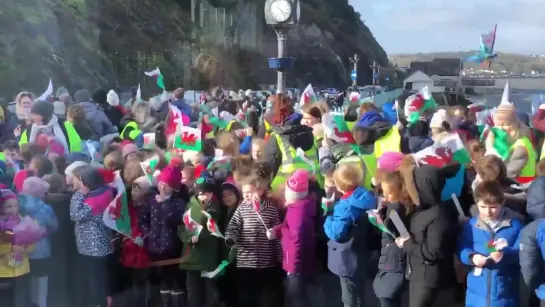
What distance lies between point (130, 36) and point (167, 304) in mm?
26517

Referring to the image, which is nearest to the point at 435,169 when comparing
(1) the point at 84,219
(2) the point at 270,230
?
(2) the point at 270,230

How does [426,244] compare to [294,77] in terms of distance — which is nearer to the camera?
[426,244]

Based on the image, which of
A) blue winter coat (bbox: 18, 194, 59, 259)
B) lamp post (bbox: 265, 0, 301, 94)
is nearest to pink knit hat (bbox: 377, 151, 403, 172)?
blue winter coat (bbox: 18, 194, 59, 259)

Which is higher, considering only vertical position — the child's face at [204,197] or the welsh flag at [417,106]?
the welsh flag at [417,106]

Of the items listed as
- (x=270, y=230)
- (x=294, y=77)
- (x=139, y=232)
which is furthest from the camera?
(x=294, y=77)

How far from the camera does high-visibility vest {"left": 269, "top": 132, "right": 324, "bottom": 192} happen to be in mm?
4946

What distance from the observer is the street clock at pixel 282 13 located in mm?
13055

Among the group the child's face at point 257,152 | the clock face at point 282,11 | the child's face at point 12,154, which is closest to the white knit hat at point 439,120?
the child's face at point 257,152

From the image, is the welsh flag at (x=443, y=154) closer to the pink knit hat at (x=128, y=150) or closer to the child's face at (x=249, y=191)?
the child's face at (x=249, y=191)

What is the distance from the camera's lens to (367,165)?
4.93m

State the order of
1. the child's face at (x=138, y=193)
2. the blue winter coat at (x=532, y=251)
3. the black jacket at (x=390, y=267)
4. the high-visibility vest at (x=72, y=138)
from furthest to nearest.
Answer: the high-visibility vest at (x=72, y=138), the child's face at (x=138, y=193), the black jacket at (x=390, y=267), the blue winter coat at (x=532, y=251)

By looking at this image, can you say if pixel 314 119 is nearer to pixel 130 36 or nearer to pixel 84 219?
pixel 84 219

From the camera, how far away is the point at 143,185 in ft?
16.0

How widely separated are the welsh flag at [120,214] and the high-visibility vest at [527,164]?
2.75 m
